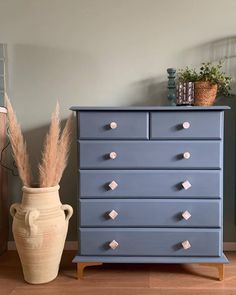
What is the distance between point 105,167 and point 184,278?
781 millimetres

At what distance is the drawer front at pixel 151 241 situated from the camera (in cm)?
182

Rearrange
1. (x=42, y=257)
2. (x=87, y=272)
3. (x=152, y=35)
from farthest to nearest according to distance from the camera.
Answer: (x=152, y=35) → (x=87, y=272) → (x=42, y=257)

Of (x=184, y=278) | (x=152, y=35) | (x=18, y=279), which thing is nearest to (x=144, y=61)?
(x=152, y=35)

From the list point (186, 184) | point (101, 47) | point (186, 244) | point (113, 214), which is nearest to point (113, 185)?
point (113, 214)

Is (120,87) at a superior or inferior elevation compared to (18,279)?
superior

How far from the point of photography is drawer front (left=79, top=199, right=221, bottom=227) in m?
1.82

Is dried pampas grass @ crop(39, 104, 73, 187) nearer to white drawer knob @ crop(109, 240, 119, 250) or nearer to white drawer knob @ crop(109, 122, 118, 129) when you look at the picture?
white drawer knob @ crop(109, 122, 118, 129)

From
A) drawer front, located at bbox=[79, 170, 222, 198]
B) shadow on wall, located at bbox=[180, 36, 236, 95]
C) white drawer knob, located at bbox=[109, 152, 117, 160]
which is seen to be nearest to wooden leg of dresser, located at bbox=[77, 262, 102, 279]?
drawer front, located at bbox=[79, 170, 222, 198]

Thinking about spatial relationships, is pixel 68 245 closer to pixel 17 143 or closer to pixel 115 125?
pixel 17 143

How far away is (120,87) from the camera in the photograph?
7.44ft

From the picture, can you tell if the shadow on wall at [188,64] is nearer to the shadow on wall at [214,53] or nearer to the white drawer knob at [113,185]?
the shadow on wall at [214,53]

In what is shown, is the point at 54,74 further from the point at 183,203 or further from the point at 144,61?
the point at 183,203

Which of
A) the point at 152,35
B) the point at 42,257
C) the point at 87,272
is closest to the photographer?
the point at 42,257

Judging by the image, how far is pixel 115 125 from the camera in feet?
5.92
